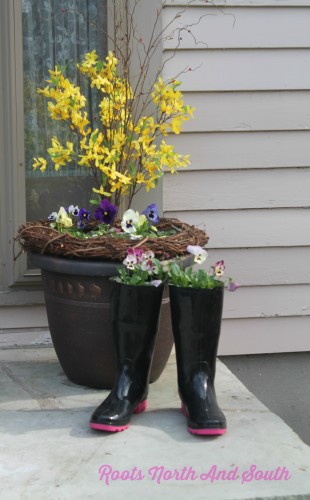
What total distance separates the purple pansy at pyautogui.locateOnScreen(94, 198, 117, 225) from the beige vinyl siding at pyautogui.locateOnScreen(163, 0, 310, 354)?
1.28 feet

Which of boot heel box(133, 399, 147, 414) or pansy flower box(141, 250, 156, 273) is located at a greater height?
pansy flower box(141, 250, 156, 273)

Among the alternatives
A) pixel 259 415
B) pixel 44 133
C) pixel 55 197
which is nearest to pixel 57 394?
pixel 259 415

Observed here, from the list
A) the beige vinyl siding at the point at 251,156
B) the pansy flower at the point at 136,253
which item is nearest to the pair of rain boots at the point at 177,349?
the pansy flower at the point at 136,253

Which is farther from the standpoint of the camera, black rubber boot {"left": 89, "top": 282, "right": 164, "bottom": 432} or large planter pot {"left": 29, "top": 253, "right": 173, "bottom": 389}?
large planter pot {"left": 29, "top": 253, "right": 173, "bottom": 389}

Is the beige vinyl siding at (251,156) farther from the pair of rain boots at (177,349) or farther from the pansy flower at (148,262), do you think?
the pair of rain boots at (177,349)

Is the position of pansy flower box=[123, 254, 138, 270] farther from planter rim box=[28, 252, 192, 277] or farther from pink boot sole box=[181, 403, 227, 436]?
pink boot sole box=[181, 403, 227, 436]

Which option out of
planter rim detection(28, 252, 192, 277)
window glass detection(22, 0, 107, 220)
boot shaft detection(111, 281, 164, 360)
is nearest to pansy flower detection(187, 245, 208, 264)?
planter rim detection(28, 252, 192, 277)

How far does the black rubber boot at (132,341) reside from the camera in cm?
259

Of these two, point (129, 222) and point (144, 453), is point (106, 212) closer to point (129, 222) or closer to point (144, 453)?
point (129, 222)

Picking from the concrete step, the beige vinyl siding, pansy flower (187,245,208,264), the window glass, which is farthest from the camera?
the window glass

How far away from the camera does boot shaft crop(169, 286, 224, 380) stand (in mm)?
2566

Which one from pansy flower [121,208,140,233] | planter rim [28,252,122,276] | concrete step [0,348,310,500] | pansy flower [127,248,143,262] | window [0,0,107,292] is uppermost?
window [0,0,107,292]

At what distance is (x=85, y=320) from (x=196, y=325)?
0.48 meters

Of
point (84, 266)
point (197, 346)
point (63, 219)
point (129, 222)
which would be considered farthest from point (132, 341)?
point (63, 219)
